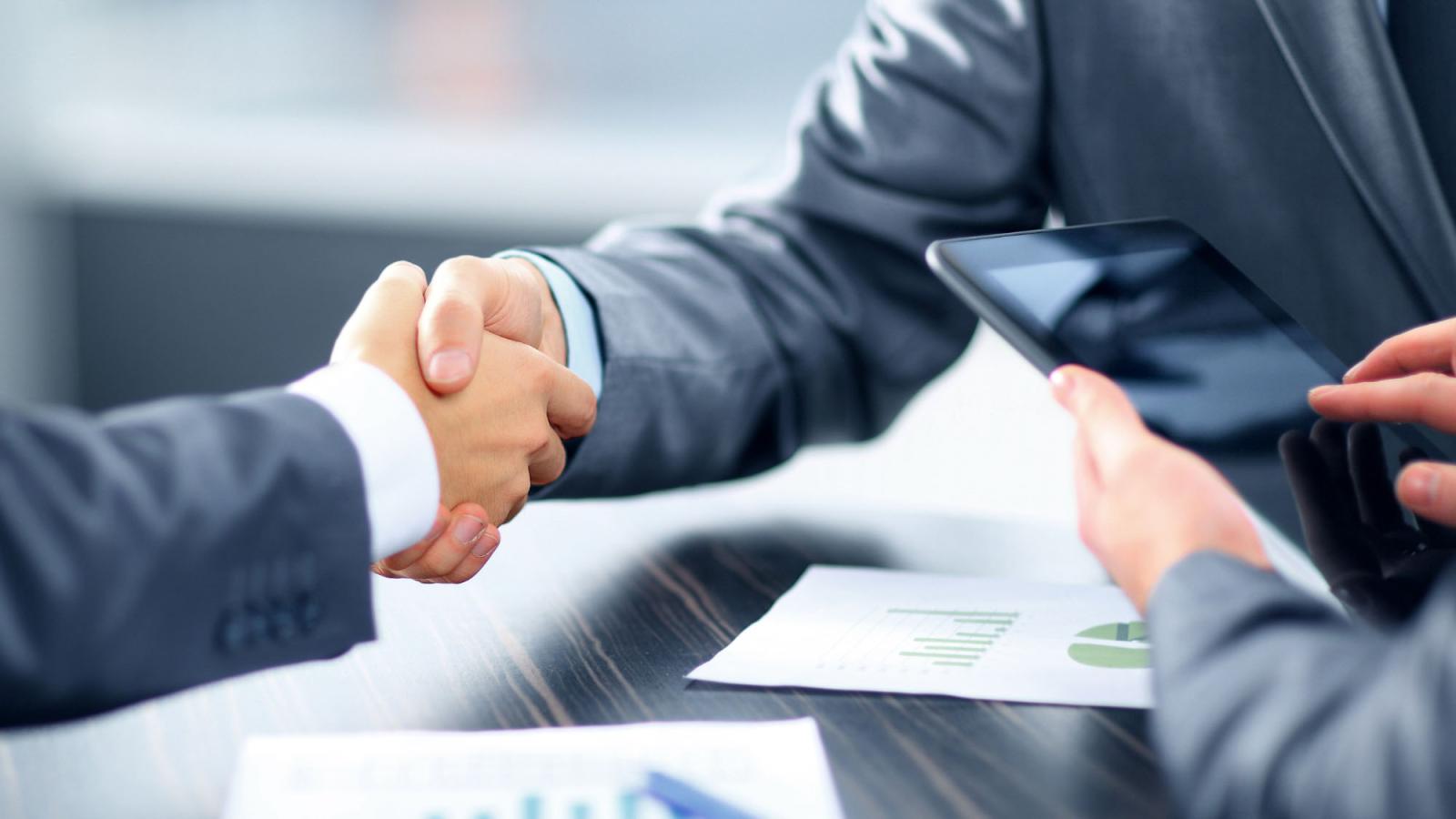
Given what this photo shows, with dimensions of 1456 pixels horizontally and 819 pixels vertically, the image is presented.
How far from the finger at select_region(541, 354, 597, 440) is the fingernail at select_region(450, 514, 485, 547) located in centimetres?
10

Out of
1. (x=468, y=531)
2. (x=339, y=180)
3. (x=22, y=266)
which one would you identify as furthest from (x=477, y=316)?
(x=22, y=266)

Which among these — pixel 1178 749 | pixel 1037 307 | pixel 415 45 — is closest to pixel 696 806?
pixel 1178 749

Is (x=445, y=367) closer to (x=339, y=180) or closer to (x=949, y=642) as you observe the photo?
(x=949, y=642)

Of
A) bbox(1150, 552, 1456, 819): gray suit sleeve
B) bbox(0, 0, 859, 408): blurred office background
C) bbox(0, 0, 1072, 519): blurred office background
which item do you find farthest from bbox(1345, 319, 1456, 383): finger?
bbox(0, 0, 859, 408): blurred office background

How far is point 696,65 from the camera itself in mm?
2430

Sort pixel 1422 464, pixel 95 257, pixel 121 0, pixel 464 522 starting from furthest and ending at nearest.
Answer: pixel 121 0 → pixel 95 257 → pixel 464 522 → pixel 1422 464

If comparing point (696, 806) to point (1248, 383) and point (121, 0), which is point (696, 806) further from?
point (121, 0)

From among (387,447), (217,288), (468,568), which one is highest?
(387,447)

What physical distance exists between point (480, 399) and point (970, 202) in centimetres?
47

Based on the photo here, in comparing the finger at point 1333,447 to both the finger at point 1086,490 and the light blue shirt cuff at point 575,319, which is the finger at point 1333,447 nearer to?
the finger at point 1086,490

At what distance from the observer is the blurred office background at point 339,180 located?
85.0 inches

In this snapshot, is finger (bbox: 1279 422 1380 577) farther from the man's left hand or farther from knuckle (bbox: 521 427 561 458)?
knuckle (bbox: 521 427 561 458)

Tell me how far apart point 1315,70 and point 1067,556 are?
1.07 ft

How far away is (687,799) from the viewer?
0.38m
